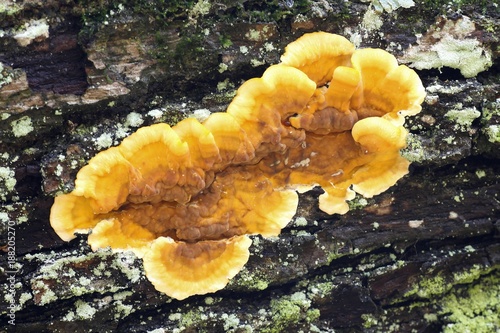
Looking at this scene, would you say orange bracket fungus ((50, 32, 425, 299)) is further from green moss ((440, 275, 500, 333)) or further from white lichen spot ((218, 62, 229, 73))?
green moss ((440, 275, 500, 333))

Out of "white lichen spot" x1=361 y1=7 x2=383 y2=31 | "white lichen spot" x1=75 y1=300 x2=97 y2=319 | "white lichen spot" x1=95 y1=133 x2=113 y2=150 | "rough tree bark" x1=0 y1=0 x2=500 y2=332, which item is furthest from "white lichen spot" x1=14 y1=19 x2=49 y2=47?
"white lichen spot" x1=361 y1=7 x2=383 y2=31

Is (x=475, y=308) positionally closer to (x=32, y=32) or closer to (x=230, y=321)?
(x=230, y=321)

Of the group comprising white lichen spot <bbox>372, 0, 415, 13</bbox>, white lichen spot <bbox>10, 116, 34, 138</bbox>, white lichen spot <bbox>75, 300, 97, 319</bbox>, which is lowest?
white lichen spot <bbox>75, 300, 97, 319</bbox>

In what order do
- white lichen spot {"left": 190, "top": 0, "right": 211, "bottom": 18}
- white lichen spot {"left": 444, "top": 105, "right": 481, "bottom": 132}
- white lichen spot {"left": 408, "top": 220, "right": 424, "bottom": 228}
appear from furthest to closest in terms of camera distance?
white lichen spot {"left": 408, "top": 220, "right": 424, "bottom": 228} → white lichen spot {"left": 444, "top": 105, "right": 481, "bottom": 132} → white lichen spot {"left": 190, "top": 0, "right": 211, "bottom": 18}

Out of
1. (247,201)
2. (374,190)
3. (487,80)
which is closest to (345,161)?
(374,190)

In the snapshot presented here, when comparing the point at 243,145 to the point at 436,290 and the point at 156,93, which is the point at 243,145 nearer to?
the point at 156,93

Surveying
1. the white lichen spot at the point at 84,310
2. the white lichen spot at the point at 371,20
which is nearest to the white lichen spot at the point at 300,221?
the white lichen spot at the point at 371,20

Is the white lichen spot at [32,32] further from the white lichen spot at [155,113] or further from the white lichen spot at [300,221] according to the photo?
the white lichen spot at [300,221]

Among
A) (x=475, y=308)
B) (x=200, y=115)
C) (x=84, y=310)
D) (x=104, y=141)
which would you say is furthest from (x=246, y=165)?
(x=475, y=308)

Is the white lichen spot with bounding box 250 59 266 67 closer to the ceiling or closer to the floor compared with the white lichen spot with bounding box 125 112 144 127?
closer to the ceiling
